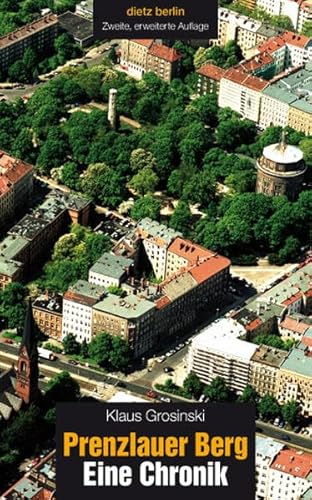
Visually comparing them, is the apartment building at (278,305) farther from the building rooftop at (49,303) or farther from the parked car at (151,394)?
the building rooftop at (49,303)

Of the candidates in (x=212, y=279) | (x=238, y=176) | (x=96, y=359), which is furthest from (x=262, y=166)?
(x=96, y=359)

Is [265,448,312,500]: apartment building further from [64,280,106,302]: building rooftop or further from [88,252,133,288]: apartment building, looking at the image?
[88,252,133,288]: apartment building

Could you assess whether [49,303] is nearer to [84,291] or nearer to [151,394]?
[84,291]

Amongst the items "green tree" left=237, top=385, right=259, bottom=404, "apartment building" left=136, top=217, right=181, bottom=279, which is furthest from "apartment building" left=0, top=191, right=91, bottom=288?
"green tree" left=237, top=385, right=259, bottom=404

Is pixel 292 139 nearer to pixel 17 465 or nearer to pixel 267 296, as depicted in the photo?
pixel 267 296

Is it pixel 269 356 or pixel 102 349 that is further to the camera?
pixel 102 349

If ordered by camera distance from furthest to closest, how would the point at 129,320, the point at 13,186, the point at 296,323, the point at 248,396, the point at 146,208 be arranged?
the point at 13,186
the point at 146,208
the point at 296,323
the point at 129,320
the point at 248,396

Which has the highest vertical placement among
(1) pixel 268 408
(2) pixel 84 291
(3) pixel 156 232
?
(2) pixel 84 291

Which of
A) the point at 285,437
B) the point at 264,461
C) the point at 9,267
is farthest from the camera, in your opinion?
the point at 9,267

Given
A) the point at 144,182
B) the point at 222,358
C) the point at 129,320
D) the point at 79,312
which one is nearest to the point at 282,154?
the point at 144,182

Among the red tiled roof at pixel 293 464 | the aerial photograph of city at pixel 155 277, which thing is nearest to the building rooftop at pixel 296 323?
the aerial photograph of city at pixel 155 277
